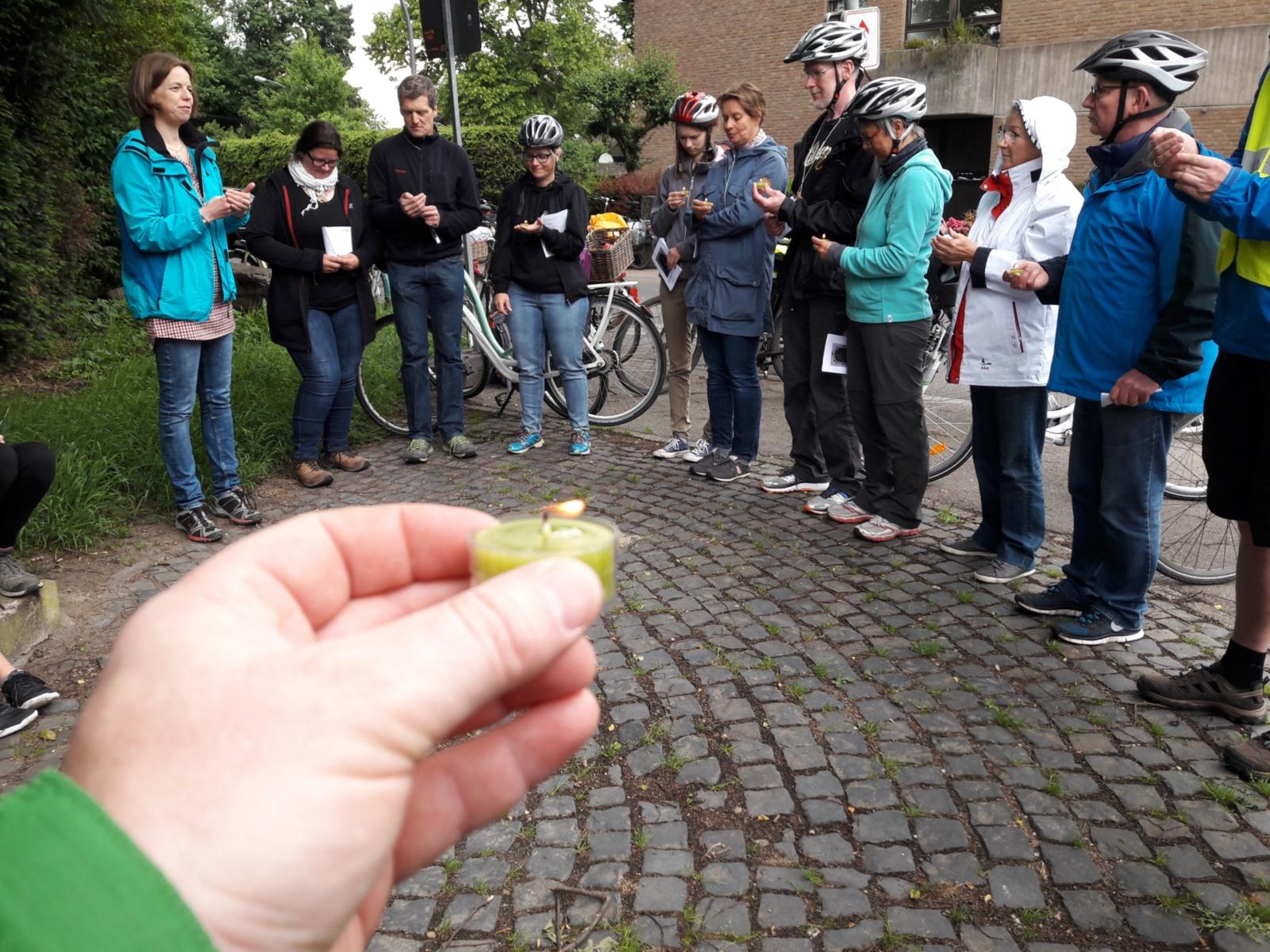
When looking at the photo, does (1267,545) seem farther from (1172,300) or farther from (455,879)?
(455,879)

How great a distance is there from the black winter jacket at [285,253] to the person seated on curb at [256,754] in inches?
202

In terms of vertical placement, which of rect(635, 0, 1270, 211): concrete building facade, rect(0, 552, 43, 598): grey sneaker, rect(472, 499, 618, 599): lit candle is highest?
rect(635, 0, 1270, 211): concrete building facade

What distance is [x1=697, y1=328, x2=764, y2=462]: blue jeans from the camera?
6020mm

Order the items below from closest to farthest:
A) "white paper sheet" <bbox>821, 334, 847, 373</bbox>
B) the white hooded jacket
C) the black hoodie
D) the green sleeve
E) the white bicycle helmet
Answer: the green sleeve → the white hooded jacket → "white paper sheet" <bbox>821, 334, 847, 373</bbox> → the white bicycle helmet → the black hoodie

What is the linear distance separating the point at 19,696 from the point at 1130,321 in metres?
4.45

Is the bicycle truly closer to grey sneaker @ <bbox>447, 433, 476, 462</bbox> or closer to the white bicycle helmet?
grey sneaker @ <bbox>447, 433, 476, 462</bbox>

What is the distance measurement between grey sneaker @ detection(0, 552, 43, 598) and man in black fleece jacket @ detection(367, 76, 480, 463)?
284 centimetres

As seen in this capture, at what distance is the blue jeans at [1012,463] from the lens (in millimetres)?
4484

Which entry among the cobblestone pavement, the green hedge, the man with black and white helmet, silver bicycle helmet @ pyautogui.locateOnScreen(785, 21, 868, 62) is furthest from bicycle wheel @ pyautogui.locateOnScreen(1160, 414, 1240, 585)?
the green hedge

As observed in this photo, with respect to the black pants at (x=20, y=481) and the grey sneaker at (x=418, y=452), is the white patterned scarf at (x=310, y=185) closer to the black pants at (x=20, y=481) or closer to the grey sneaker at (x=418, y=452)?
the grey sneaker at (x=418, y=452)

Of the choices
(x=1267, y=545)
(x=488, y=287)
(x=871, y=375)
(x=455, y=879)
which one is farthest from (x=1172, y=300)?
(x=488, y=287)

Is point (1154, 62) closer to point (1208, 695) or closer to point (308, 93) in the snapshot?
point (1208, 695)

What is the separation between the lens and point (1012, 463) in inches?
179

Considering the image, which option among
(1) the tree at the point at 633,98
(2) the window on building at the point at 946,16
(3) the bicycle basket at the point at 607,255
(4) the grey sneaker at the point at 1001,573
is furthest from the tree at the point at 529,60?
(4) the grey sneaker at the point at 1001,573
